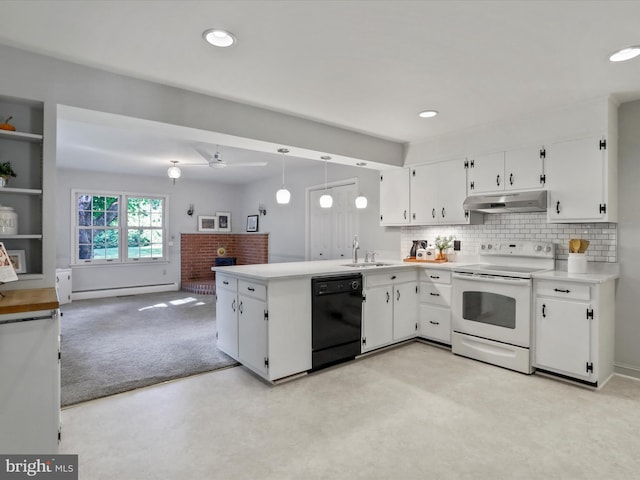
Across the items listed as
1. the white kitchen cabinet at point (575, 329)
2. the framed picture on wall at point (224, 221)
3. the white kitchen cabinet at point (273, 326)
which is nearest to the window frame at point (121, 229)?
the framed picture on wall at point (224, 221)

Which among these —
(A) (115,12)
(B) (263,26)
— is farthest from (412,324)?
(A) (115,12)

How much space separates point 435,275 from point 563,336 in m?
1.31

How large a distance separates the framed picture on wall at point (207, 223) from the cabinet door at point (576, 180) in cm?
689

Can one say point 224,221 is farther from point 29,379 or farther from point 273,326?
point 29,379

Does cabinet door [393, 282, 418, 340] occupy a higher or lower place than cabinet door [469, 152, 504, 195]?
lower

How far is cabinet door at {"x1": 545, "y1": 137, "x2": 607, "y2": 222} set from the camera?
3139 mm

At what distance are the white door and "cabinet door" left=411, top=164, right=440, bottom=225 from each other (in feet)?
4.02

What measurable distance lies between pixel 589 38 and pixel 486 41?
60 centimetres

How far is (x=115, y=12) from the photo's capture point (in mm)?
1899

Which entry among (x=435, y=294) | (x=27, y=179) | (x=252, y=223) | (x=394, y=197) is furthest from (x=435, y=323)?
(x=252, y=223)

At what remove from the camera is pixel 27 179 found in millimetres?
2412

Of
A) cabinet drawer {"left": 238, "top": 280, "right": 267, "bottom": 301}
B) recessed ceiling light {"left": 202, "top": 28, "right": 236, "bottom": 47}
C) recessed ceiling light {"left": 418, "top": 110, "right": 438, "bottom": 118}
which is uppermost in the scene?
recessed ceiling light {"left": 418, "top": 110, "right": 438, "bottom": 118}

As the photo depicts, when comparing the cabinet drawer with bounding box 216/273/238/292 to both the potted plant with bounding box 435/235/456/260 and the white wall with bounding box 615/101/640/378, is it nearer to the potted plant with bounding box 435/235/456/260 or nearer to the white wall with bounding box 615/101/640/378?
→ the potted plant with bounding box 435/235/456/260

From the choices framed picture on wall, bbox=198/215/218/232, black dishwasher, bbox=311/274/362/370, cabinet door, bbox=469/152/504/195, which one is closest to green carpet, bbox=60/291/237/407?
black dishwasher, bbox=311/274/362/370
